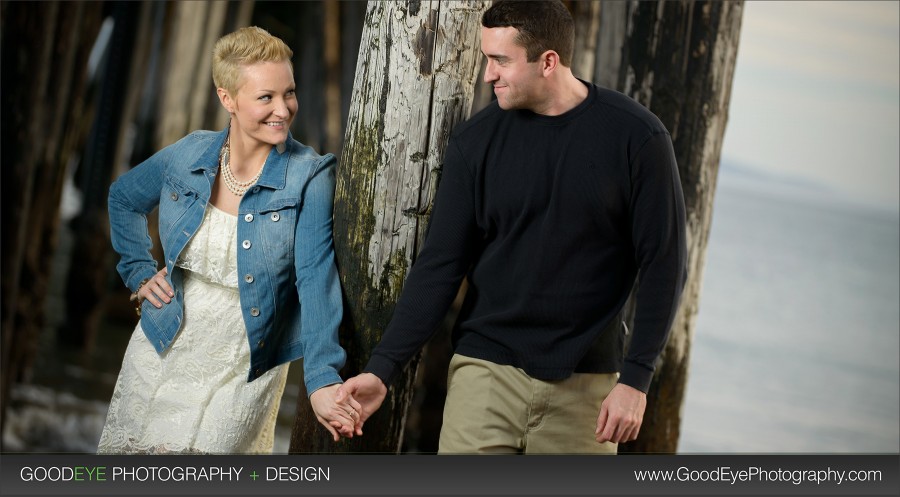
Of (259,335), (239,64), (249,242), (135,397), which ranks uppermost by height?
(239,64)

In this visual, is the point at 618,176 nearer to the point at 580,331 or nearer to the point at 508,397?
the point at 580,331

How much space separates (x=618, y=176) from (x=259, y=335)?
1.04 m

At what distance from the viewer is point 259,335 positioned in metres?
2.76

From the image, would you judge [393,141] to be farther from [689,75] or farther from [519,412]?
[689,75]

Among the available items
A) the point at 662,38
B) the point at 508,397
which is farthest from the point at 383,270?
the point at 662,38

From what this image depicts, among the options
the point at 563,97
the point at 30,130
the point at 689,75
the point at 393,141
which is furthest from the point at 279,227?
the point at 30,130

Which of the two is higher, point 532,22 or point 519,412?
point 532,22

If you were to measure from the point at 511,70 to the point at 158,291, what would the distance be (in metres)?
1.11

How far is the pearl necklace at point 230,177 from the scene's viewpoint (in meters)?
2.79

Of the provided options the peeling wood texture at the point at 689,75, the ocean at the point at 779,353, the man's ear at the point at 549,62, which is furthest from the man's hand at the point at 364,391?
the ocean at the point at 779,353

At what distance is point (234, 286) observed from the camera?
Result: 9.07 ft

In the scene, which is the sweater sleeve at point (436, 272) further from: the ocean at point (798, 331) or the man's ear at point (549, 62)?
the ocean at point (798, 331)

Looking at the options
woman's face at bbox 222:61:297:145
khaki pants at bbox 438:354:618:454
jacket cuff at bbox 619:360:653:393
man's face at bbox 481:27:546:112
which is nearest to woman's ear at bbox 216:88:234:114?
woman's face at bbox 222:61:297:145

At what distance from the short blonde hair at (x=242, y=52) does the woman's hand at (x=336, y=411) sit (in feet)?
2.72
